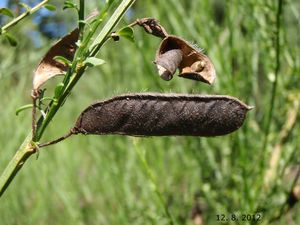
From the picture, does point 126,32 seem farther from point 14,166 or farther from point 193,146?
point 193,146

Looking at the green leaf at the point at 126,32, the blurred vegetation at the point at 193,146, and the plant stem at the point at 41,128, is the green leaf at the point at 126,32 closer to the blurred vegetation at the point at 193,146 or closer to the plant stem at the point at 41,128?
the plant stem at the point at 41,128

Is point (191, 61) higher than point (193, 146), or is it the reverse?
point (191, 61)

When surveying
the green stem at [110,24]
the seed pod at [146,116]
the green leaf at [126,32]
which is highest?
the green stem at [110,24]

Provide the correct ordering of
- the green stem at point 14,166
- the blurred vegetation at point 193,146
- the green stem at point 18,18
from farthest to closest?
1. the blurred vegetation at point 193,146
2. the green stem at point 18,18
3. the green stem at point 14,166

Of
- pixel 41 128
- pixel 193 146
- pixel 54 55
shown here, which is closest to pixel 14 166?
pixel 41 128

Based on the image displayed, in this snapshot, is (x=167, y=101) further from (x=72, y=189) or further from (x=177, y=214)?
(x=72, y=189)

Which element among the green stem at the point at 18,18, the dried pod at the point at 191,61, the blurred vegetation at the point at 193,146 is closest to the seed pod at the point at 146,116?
the dried pod at the point at 191,61
